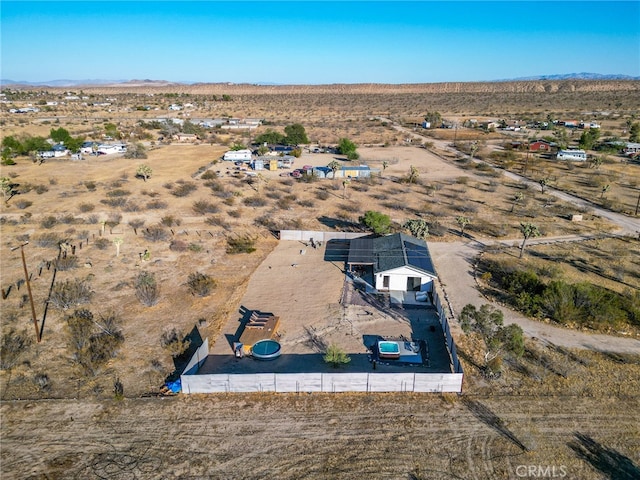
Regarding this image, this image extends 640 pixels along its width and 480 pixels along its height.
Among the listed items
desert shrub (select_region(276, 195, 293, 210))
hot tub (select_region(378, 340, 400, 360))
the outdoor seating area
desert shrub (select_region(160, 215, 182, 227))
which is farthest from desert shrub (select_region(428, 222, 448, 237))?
desert shrub (select_region(160, 215, 182, 227))

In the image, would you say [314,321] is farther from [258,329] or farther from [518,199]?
[518,199]

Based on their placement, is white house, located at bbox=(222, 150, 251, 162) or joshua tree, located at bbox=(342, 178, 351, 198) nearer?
joshua tree, located at bbox=(342, 178, 351, 198)

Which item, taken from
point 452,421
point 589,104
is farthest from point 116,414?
point 589,104

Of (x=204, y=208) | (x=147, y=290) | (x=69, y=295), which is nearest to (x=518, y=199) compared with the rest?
(x=204, y=208)

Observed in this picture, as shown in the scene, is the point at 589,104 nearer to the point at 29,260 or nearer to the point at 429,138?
the point at 429,138

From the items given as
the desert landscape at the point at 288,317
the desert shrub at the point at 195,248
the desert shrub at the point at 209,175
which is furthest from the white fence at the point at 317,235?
the desert shrub at the point at 209,175

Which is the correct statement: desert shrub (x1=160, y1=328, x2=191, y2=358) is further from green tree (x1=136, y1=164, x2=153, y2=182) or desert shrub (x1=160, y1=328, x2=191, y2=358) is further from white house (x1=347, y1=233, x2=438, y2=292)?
green tree (x1=136, y1=164, x2=153, y2=182)
